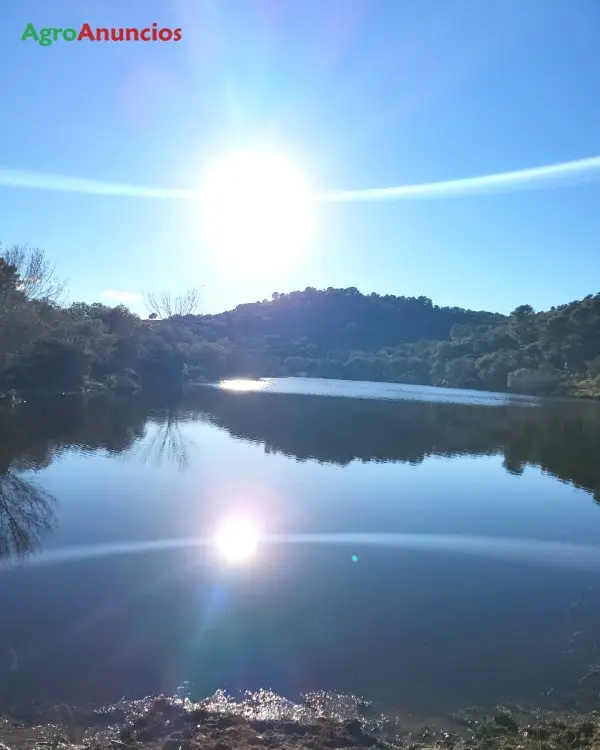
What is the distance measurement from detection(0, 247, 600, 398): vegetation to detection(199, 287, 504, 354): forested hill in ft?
1.09

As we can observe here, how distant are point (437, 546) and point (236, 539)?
445cm

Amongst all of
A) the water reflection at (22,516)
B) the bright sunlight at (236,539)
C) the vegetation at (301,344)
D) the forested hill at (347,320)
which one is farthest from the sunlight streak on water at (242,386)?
the forested hill at (347,320)

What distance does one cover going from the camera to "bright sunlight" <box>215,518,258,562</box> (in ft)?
42.9

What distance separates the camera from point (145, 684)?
758 cm

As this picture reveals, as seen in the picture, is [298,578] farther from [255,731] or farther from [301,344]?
[301,344]

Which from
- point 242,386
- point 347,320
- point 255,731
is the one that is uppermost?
point 347,320

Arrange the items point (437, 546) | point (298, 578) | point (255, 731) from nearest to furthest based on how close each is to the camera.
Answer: point (255, 731) → point (298, 578) → point (437, 546)

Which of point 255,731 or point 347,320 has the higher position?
point 347,320

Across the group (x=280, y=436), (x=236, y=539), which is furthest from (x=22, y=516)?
(x=280, y=436)

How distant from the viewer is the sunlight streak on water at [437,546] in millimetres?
12898

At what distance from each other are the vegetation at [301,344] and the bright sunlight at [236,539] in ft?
98.7

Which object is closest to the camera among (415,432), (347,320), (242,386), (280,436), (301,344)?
(280,436)

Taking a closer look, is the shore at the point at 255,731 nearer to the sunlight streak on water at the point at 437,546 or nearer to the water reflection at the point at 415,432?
the sunlight streak on water at the point at 437,546

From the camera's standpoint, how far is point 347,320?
593 ft
